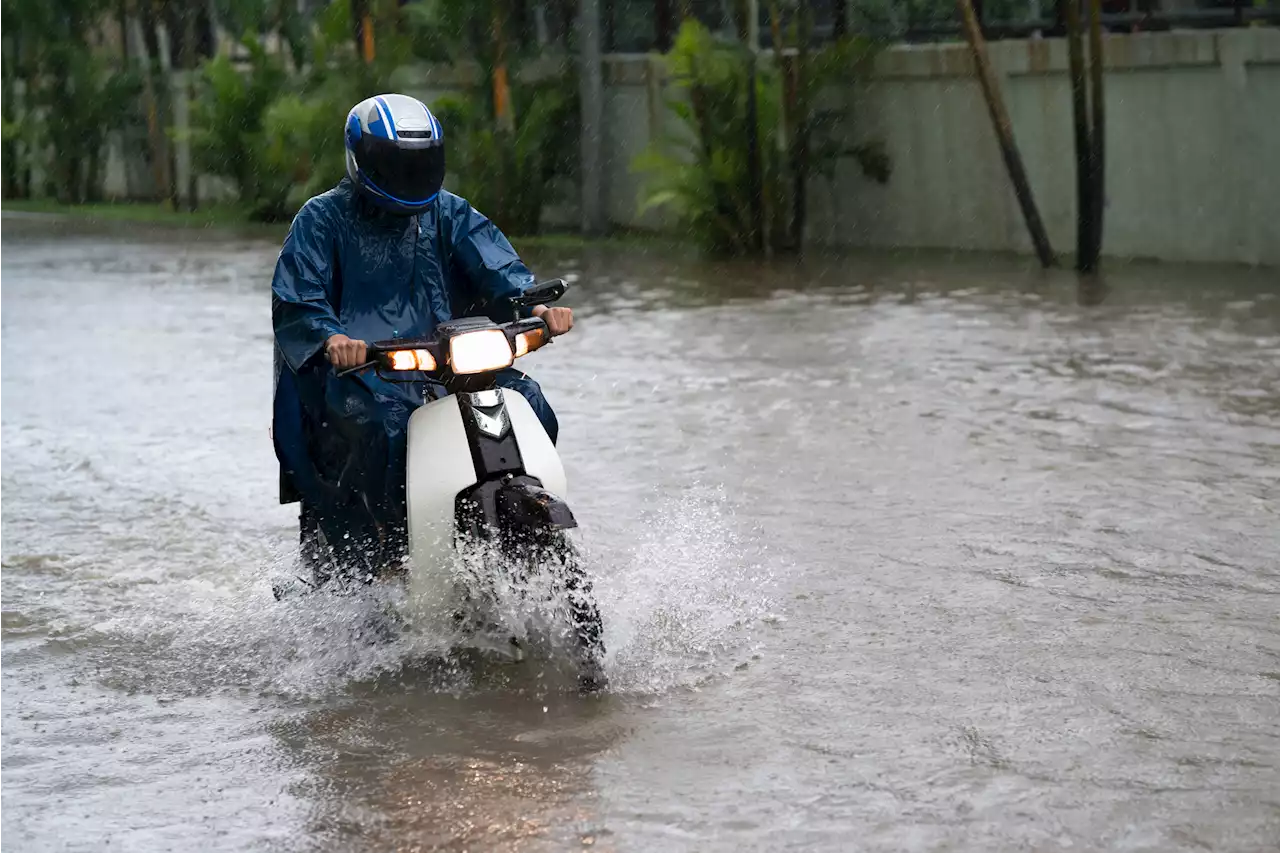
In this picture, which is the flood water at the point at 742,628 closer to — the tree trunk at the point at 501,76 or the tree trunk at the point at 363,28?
the tree trunk at the point at 501,76

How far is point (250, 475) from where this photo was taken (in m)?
9.80

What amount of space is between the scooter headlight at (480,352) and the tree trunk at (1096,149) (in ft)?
38.5

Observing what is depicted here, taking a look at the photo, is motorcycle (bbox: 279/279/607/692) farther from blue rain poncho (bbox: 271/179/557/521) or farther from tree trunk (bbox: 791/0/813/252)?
tree trunk (bbox: 791/0/813/252)

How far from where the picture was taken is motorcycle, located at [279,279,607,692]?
584cm

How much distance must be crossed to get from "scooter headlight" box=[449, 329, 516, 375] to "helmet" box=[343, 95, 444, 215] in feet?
1.78

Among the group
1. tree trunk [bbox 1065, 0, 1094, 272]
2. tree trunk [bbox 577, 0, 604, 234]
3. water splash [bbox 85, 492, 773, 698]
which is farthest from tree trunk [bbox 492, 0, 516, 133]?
water splash [bbox 85, 492, 773, 698]

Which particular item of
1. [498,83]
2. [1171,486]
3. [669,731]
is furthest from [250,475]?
[498,83]

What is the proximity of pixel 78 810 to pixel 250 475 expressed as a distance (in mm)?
4766

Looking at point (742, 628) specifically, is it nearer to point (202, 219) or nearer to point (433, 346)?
point (433, 346)

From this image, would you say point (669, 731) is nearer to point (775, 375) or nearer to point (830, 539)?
point (830, 539)

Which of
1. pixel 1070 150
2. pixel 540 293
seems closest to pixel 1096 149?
pixel 1070 150

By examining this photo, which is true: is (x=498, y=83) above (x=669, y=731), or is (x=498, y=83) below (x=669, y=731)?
above

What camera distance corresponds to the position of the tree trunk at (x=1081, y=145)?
16969 millimetres

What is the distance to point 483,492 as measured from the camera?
5.89 metres
